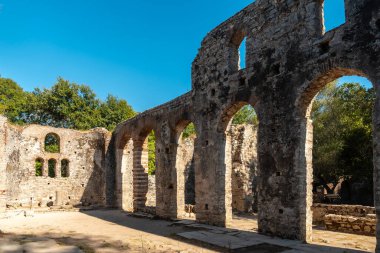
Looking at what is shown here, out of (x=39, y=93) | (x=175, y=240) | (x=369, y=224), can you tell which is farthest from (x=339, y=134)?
(x=39, y=93)

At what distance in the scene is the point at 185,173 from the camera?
67.4 feet

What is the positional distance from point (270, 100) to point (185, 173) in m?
11.6

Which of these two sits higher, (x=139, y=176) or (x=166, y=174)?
(x=166, y=174)

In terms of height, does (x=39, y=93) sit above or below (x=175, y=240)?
above

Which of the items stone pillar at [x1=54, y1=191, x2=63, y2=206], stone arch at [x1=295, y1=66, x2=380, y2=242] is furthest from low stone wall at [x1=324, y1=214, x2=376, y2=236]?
stone pillar at [x1=54, y1=191, x2=63, y2=206]

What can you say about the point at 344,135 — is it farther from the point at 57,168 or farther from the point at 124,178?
the point at 57,168

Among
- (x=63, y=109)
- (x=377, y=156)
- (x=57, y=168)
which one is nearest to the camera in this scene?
(x=377, y=156)

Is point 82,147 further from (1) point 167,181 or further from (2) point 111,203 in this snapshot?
(1) point 167,181

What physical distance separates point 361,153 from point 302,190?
13.9 meters

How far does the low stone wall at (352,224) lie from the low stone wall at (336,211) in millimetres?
1195

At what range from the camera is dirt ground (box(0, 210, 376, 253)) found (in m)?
8.54

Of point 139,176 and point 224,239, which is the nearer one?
point 224,239

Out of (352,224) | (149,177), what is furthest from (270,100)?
(149,177)

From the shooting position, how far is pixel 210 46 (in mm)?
12680
